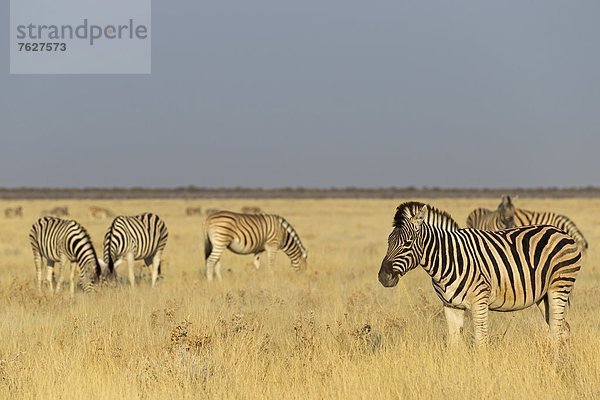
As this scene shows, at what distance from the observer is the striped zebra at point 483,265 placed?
691 centimetres

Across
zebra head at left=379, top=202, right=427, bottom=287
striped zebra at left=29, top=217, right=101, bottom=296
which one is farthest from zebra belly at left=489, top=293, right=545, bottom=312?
striped zebra at left=29, top=217, right=101, bottom=296

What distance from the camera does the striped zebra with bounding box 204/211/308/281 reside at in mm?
16797

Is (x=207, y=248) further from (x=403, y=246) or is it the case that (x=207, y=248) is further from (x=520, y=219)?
(x=403, y=246)

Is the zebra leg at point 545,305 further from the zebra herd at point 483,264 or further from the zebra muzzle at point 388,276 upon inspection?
the zebra muzzle at point 388,276

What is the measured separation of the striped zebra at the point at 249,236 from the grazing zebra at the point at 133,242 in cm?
124

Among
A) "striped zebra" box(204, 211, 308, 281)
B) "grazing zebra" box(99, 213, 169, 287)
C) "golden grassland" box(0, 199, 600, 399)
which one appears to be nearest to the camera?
"golden grassland" box(0, 199, 600, 399)

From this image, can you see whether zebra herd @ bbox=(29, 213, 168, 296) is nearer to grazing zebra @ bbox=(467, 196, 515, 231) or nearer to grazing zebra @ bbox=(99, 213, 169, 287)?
grazing zebra @ bbox=(99, 213, 169, 287)

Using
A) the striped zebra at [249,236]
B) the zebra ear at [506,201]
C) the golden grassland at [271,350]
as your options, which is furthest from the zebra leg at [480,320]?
the zebra ear at [506,201]

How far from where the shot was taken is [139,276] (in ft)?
52.6

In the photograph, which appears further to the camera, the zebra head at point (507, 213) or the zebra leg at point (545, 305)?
the zebra head at point (507, 213)

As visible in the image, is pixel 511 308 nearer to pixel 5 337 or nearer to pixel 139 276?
pixel 5 337

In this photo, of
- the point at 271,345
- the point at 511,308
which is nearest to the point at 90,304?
the point at 271,345

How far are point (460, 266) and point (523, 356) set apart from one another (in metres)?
1.04

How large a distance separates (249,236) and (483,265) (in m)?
10.5
